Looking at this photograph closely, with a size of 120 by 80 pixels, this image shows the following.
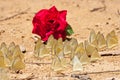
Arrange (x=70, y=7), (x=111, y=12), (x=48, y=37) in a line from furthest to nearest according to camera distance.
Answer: (x=70, y=7) < (x=111, y=12) < (x=48, y=37)

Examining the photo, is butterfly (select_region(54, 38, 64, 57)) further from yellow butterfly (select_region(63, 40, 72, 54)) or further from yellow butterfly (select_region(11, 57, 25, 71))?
yellow butterfly (select_region(11, 57, 25, 71))

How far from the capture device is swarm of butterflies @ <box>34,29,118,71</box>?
118 inches

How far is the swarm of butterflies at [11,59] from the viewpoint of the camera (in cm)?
294

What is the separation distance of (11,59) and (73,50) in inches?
Result: 18.3

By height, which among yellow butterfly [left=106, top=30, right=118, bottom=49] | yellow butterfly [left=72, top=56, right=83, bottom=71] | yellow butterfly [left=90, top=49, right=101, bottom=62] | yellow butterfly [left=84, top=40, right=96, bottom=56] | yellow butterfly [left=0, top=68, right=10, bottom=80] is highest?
yellow butterfly [left=106, top=30, right=118, bottom=49]

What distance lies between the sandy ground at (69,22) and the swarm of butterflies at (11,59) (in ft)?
0.22

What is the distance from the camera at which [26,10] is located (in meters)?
4.80

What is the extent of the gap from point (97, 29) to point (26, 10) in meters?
1.05

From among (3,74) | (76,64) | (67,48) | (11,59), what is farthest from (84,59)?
(3,74)

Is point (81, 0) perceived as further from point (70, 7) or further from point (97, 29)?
point (97, 29)

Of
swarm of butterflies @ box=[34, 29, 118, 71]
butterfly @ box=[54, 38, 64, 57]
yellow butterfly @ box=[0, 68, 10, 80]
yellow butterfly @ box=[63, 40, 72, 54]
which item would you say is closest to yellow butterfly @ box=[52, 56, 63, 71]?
swarm of butterflies @ box=[34, 29, 118, 71]

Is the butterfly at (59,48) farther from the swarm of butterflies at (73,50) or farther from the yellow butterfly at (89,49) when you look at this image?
the yellow butterfly at (89,49)

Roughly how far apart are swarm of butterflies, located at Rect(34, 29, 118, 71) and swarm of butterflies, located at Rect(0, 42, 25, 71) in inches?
7.9

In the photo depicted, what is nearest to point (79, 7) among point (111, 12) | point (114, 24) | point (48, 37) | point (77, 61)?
point (111, 12)
